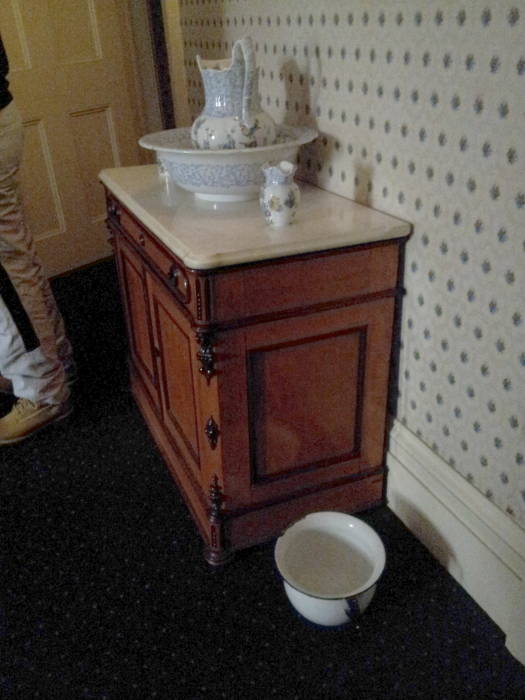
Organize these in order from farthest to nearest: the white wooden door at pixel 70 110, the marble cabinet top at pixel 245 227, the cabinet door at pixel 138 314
A: the white wooden door at pixel 70 110, the cabinet door at pixel 138 314, the marble cabinet top at pixel 245 227

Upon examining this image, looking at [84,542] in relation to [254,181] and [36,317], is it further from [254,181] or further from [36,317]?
[254,181]

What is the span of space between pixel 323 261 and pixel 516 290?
0.37 m

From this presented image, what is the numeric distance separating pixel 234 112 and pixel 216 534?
0.97 metres

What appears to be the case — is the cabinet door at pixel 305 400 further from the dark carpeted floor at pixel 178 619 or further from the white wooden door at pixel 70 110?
the white wooden door at pixel 70 110

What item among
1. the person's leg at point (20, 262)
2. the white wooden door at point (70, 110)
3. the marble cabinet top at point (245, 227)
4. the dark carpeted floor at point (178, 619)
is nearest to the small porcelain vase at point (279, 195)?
the marble cabinet top at point (245, 227)

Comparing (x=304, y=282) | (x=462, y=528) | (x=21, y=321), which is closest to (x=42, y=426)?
(x=21, y=321)

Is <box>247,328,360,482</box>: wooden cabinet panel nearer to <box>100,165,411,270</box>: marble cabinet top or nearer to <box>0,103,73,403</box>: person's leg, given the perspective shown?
<box>100,165,411,270</box>: marble cabinet top

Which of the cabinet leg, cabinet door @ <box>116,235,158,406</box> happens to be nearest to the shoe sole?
cabinet door @ <box>116,235,158,406</box>

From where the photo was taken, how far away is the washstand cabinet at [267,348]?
124 cm

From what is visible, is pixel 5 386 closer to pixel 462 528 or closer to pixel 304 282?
pixel 304 282

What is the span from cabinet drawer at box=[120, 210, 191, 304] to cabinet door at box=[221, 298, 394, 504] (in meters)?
0.15

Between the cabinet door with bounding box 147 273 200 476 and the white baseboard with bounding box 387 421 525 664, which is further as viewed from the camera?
the cabinet door with bounding box 147 273 200 476

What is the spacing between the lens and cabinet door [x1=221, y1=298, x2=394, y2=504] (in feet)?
4.33

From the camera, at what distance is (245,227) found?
4.35ft
